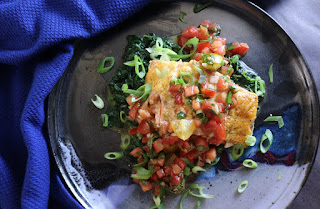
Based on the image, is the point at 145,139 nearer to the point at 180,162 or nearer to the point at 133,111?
the point at 133,111

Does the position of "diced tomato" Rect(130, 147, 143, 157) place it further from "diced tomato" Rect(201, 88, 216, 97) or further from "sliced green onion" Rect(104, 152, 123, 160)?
"diced tomato" Rect(201, 88, 216, 97)

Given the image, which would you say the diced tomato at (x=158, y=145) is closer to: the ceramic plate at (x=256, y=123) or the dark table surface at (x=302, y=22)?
the ceramic plate at (x=256, y=123)

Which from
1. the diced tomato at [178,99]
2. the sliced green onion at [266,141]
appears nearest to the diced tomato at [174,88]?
the diced tomato at [178,99]

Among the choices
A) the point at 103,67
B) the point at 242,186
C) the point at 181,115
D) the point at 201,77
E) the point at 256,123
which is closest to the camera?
the point at 181,115

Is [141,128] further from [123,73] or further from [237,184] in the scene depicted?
[237,184]

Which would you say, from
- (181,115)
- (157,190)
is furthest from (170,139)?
(157,190)

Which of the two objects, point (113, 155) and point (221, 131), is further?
point (113, 155)

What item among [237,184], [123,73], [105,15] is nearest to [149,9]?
[105,15]
